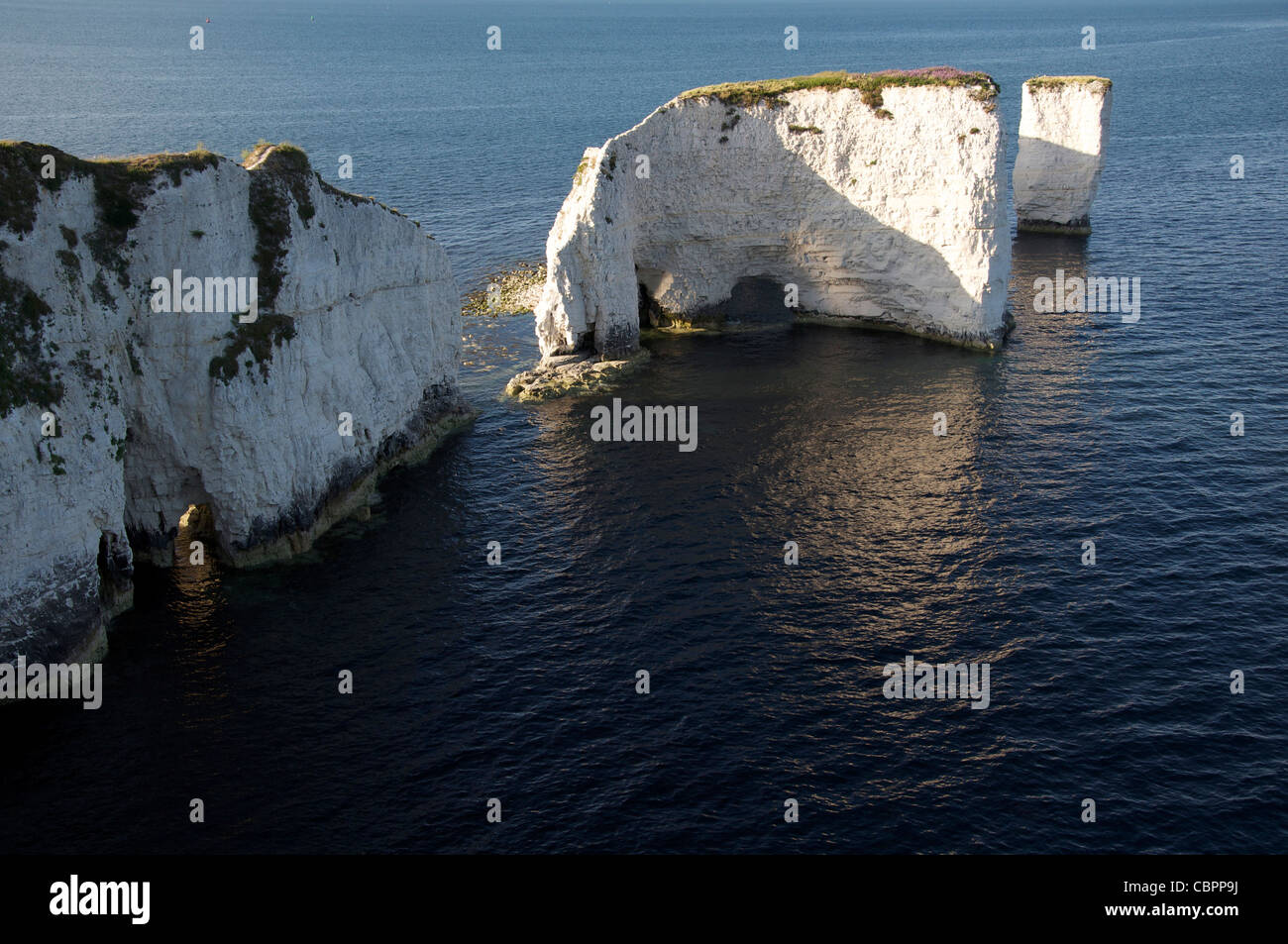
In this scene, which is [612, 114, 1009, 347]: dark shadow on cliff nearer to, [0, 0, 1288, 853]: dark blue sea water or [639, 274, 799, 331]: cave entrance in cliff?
[639, 274, 799, 331]: cave entrance in cliff

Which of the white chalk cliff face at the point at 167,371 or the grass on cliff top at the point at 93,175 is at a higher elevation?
the grass on cliff top at the point at 93,175

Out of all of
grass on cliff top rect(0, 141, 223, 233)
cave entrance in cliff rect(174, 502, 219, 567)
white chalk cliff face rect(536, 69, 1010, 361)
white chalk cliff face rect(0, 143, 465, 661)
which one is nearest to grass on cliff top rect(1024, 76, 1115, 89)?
white chalk cliff face rect(536, 69, 1010, 361)

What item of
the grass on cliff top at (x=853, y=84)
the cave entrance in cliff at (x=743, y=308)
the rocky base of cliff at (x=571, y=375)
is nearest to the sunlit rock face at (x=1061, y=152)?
the grass on cliff top at (x=853, y=84)

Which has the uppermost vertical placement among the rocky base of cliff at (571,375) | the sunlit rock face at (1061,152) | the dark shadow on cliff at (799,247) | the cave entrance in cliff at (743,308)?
the sunlit rock face at (1061,152)

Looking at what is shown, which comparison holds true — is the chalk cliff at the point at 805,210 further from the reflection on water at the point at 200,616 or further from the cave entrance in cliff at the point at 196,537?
the reflection on water at the point at 200,616
